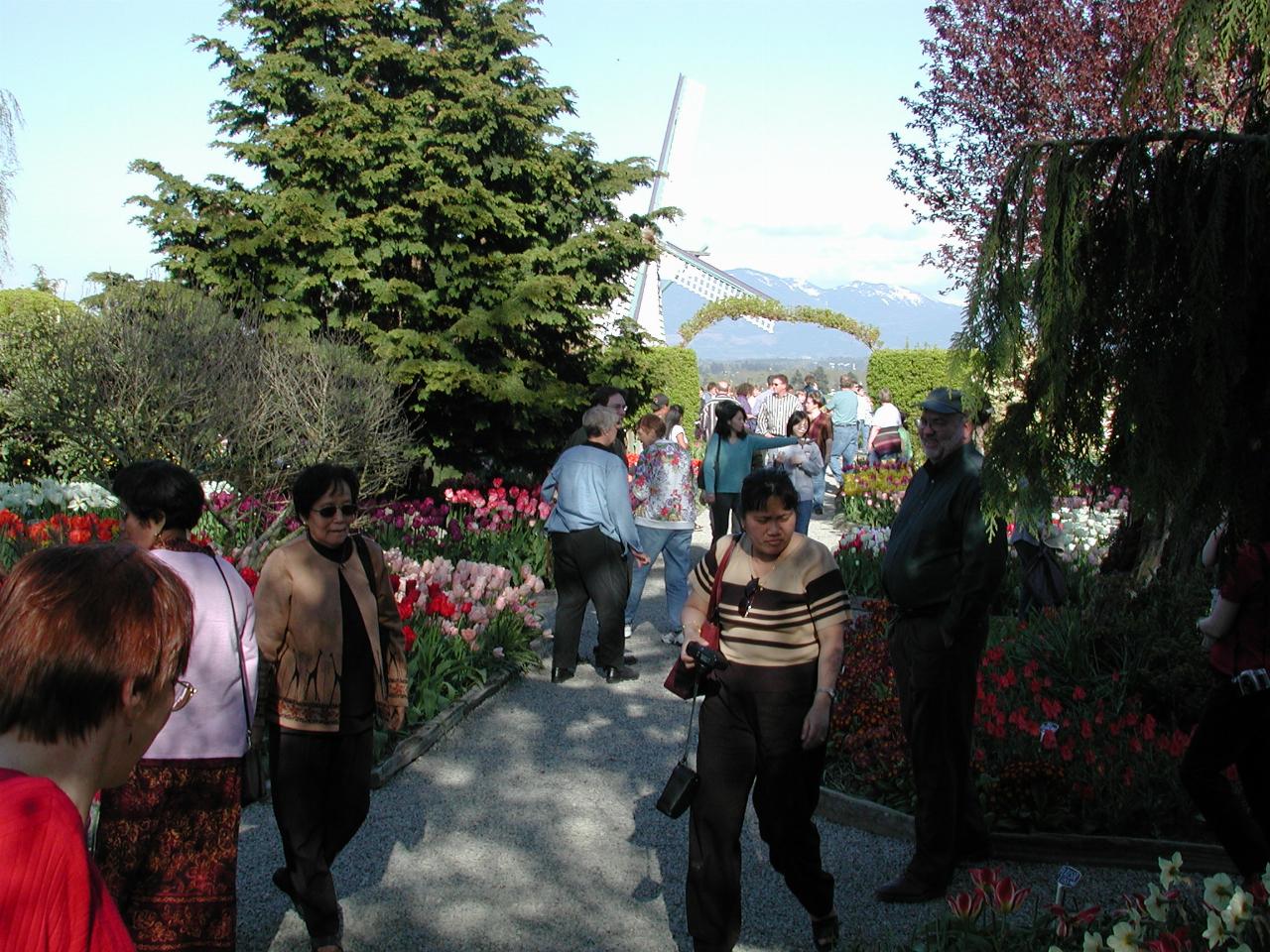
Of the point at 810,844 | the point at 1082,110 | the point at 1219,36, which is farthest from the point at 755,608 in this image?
the point at 1082,110

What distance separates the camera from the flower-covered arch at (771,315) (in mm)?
34969

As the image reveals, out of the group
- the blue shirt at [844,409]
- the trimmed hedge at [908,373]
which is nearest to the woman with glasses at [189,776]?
the blue shirt at [844,409]

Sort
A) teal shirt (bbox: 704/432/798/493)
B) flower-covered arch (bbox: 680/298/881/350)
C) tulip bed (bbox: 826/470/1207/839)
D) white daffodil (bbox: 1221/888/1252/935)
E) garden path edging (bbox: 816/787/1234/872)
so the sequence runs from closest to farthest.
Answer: white daffodil (bbox: 1221/888/1252/935), garden path edging (bbox: 816/787/1234/872), tulip bed (bbox: 826/470/1207/839), teal shirt (bbox: 704/432/798/493), flower-covered arch (bbox: 680/298/881/350)

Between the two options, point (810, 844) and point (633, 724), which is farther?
point (633, 724)

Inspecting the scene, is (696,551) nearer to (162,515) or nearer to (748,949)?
(748,949)

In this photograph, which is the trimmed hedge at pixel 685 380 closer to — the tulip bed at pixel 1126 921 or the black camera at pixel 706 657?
the black camera at pixel 706 657

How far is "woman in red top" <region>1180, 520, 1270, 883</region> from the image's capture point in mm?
4113

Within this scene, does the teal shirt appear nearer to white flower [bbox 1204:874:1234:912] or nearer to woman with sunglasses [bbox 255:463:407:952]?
woman with sunglasses [bbox 255:463:407:952]

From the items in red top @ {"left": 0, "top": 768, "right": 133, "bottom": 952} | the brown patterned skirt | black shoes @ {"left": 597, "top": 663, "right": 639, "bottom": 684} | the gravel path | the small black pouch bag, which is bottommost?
the gravel path

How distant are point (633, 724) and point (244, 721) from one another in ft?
13.0

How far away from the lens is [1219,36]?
3408mm

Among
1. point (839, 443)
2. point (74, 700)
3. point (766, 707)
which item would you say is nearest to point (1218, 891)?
point (766, 707)

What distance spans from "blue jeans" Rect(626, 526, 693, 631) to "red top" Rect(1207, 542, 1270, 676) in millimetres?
5243

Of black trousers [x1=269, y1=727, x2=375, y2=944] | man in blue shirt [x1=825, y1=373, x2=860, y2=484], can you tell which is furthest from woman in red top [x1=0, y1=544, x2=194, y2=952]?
man in blue shirt [x1=825, y1=373, x2=860, y2=484]
